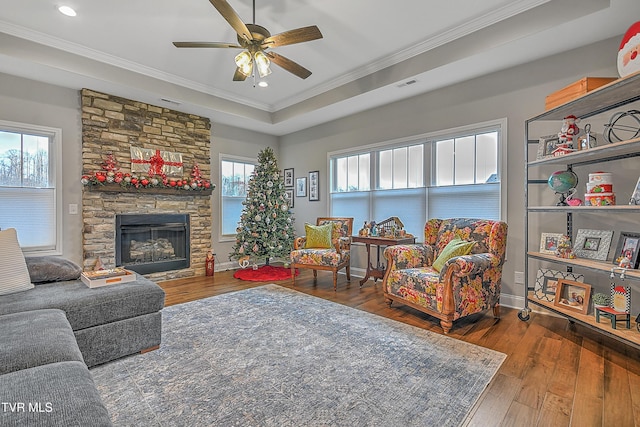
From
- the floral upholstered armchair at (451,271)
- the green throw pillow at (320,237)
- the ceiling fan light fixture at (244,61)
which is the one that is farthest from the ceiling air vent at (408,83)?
the green throw pillow at (320,237)

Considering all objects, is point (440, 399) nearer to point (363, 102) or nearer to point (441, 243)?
point (441, 243)

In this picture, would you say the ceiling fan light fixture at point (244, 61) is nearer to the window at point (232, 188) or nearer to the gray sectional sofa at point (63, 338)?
the gray sectional sofa at point (63, 338)

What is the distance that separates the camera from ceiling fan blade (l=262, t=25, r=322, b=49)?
7.55 ft

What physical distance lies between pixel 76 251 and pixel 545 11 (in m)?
5.90

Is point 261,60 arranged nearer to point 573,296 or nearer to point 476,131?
point 476,131

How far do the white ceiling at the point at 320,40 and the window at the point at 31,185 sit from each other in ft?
2.39

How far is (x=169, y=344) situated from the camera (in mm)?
2432

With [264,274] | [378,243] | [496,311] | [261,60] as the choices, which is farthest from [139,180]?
[496,311]

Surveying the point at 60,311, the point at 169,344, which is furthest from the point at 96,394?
the point at 169,344

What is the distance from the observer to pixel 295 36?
2381mm

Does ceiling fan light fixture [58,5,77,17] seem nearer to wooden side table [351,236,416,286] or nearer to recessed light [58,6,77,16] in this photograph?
recessed light [58,6,77,16]

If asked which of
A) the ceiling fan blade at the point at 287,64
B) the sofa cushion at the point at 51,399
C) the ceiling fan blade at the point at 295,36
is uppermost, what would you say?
the ceiling fan blade at the point at 287,64

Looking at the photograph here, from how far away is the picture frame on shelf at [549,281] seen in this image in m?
2.88

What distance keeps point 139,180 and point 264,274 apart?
2364 mm
